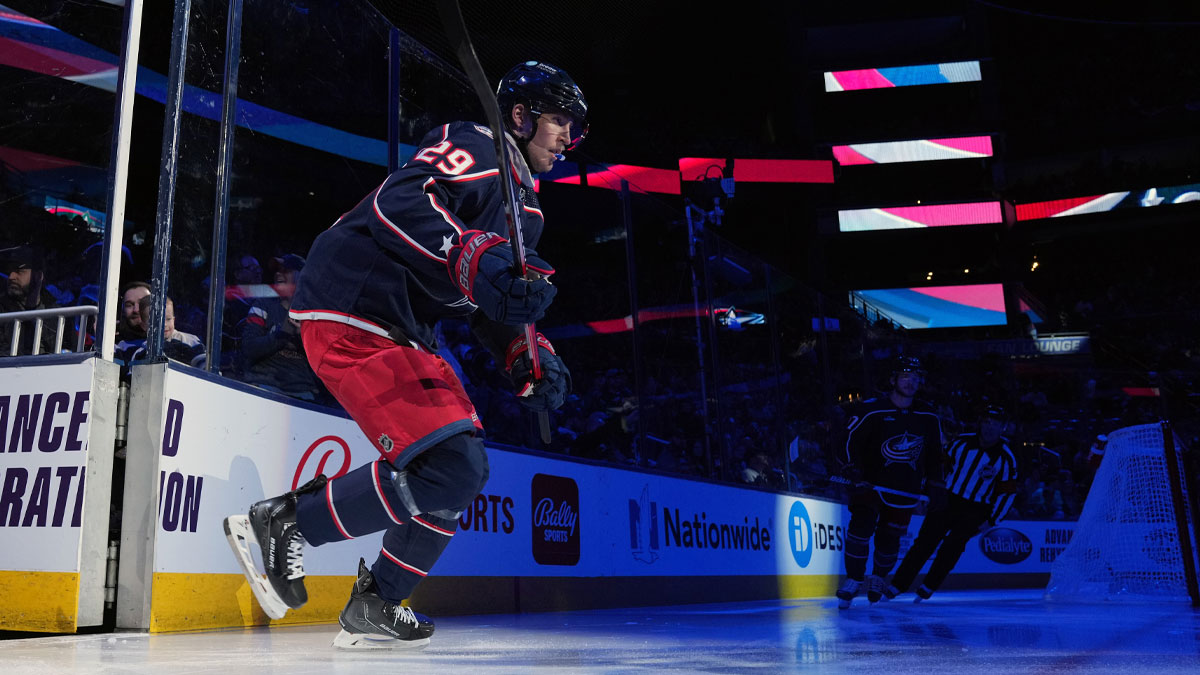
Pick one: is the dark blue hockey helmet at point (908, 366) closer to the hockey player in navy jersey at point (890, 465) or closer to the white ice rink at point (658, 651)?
the hockey player in navy jersey at point (890, 465)

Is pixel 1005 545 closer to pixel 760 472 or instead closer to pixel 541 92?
pixel 760 472

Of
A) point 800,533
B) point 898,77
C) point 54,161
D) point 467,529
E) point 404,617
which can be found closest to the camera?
point 404,617

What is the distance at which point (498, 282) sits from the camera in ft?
7.46

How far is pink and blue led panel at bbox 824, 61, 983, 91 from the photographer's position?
2758 centimetres

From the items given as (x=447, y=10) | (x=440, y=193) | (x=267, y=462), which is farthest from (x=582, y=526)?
(x=447, y=10)

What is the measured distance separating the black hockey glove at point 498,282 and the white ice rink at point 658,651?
752 millimetres

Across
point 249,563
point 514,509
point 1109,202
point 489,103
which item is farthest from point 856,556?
point 1109,202

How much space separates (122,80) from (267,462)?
4.50 feet

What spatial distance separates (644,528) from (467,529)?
1.88 metres

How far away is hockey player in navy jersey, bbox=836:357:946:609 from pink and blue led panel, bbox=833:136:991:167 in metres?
22.3

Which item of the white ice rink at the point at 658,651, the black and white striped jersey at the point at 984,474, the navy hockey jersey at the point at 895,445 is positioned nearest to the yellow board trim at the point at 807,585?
the navy hockey jersey at the point at 895,445

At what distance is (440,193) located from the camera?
2.59 m

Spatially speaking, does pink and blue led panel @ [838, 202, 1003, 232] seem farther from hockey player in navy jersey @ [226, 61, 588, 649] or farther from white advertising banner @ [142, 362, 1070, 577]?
hockey player in navy jersey @ [226, 61, 588, 649]

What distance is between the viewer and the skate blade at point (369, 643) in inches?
99.6
